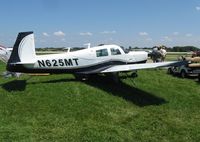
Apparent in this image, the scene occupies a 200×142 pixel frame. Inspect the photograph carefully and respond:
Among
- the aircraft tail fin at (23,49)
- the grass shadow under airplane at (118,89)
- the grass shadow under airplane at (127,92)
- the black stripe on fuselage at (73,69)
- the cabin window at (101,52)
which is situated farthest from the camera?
the cabin window at (101,52)

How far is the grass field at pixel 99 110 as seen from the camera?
9.37m

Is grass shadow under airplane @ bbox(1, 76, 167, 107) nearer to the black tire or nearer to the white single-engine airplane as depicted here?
the white single-engine airplane

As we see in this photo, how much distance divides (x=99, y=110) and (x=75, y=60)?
5.60m

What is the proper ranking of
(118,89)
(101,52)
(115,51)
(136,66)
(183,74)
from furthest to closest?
(183,74), (115,51), (101,52), (136,66), (118,89)

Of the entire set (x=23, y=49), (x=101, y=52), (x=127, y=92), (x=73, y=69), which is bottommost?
(x=127, y=92)

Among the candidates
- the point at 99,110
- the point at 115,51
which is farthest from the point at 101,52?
the point at 99,110

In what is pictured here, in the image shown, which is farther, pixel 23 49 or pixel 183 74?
pixel 183 74

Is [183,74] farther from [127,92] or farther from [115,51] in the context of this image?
[127,92]

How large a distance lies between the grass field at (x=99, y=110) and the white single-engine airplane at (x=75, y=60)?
27.0 inches

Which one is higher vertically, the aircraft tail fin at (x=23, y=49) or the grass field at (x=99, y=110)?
the aircraft tail fin at (x=23, y=49)

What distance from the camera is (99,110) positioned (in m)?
11.8

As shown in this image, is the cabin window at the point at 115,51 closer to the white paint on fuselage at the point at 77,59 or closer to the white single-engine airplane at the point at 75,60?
the white single-engine airplane at the point at 75,60

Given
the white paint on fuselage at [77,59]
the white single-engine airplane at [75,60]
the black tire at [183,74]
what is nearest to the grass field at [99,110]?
the white single-engine airplane at [75,60]

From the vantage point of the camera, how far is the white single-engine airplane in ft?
51.6
